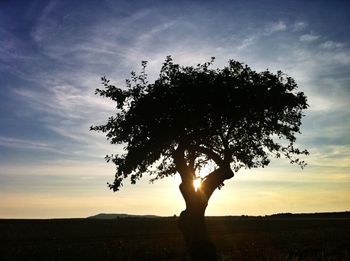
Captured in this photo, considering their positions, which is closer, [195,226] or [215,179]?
[195,226]

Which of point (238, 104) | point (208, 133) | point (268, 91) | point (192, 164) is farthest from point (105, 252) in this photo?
point (268, 91)

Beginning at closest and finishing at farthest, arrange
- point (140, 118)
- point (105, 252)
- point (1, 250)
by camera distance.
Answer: point (140, 118)
point (105, 252)
point (1, 250)

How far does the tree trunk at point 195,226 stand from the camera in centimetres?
2570

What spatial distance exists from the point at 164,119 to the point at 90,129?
5970 millimetres

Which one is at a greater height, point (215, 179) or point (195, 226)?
point (215, 179)

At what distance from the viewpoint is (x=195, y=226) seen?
2670 centimetres

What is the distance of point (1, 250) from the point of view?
1235 inches

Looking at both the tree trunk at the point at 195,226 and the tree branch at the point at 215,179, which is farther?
the tree branch at the point at 215,179

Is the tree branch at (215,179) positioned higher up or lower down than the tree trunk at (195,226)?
higher up

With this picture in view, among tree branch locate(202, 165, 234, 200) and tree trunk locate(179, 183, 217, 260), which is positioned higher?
tree branch locate(202, 165, 234, 200)

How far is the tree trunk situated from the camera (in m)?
25.7

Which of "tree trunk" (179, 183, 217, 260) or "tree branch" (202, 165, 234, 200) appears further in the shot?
"tree branch" (202, 165, 234, 200)

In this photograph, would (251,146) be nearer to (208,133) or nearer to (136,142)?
(208,133)

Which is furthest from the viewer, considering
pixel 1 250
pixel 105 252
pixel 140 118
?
pixel 1 250
